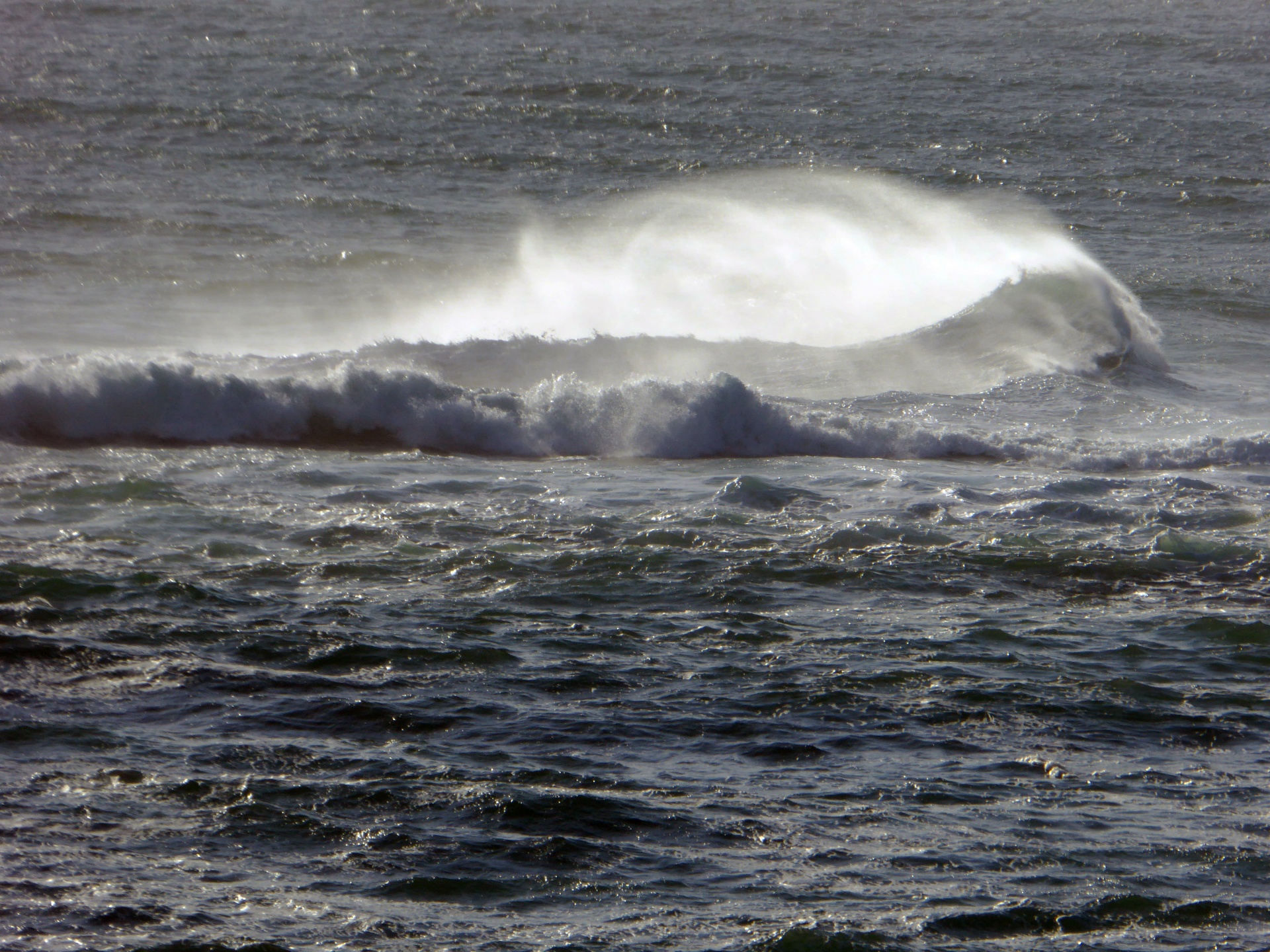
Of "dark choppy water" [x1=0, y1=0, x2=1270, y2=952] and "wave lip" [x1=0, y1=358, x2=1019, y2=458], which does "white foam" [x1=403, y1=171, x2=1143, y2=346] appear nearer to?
"dark choppy water" [x1=0, y1=0, x2=1270, y2=952]

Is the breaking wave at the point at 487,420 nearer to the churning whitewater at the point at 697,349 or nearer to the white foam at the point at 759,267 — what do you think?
the churning whitewater at the point at 697,349

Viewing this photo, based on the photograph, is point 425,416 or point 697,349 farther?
point 697,349

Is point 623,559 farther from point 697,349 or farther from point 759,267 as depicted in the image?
point 759,267

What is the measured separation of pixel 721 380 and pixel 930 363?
4626 millimetres

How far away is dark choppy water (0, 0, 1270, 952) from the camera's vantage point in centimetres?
478

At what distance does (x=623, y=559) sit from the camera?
8250 mm

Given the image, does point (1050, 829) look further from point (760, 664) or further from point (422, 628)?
point (422, 628)

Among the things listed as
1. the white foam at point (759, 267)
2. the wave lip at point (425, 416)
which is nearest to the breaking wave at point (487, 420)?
the wave lip at point (425, 416)

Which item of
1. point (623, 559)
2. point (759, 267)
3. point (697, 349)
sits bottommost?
point (623, 559)

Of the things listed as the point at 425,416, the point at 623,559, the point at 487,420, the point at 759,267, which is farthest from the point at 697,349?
the point at 623,559

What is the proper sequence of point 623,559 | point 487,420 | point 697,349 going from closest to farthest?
point 623,559 < point 487,420 < point 697,349

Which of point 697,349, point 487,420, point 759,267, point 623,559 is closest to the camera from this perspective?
point 623,559

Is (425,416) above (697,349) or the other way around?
the other way around

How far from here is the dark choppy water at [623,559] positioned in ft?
15.7
